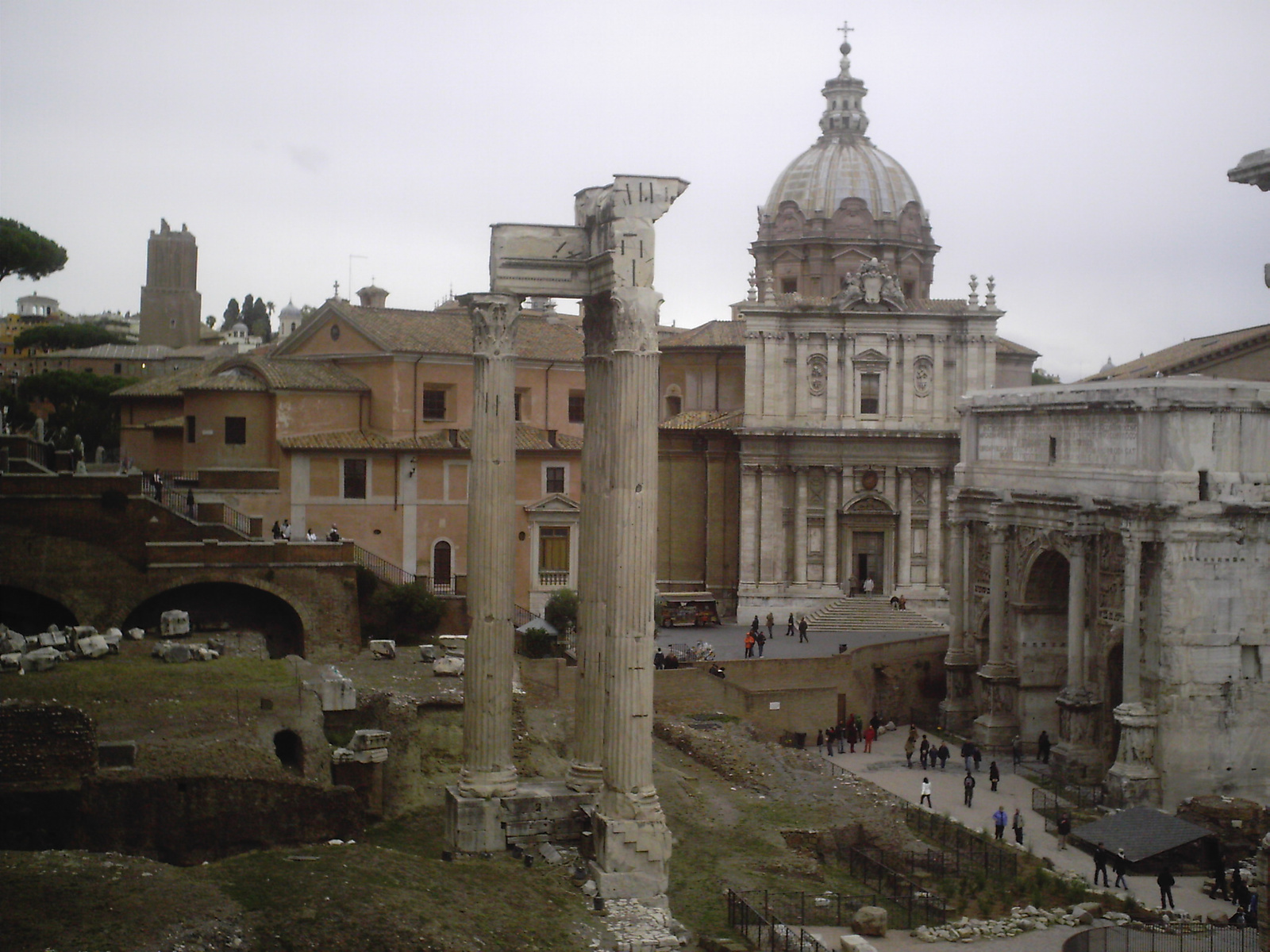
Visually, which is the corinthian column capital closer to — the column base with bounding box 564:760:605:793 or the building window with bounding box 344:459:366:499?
the column base with bounding box 564:760:605:793

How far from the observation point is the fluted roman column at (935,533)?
4562 cm

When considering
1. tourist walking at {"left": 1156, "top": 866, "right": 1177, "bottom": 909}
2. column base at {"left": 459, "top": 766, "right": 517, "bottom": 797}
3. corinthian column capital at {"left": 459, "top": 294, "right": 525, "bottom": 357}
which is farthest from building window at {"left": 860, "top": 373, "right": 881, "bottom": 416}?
column base at {"left": 459, "top": 766, "right": 517, "bottom": 797}

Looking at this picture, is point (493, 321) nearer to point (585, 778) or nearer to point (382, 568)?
A: point (585, 778)

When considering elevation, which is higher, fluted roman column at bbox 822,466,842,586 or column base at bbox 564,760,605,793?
fluted roman column at bbox 822,466,842,586

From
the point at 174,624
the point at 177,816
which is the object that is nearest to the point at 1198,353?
the point at 174,624

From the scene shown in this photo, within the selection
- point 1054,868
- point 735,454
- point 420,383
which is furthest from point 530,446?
point 1054,868

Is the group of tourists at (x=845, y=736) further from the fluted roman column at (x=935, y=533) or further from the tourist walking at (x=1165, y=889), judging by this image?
the tourist walking at (x=1165, y=889)

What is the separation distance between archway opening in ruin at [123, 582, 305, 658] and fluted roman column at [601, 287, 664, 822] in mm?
15209

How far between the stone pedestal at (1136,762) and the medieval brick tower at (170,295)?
2559 inches

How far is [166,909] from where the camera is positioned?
14.9 meters

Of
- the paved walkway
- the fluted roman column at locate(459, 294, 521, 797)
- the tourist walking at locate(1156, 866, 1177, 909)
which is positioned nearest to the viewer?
the fluted roman column at locate(459, 294, 521, 797)

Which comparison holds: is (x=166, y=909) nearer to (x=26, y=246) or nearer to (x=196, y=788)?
(x=196, y=788)

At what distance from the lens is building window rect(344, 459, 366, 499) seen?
3684cm

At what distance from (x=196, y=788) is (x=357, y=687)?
667cm
